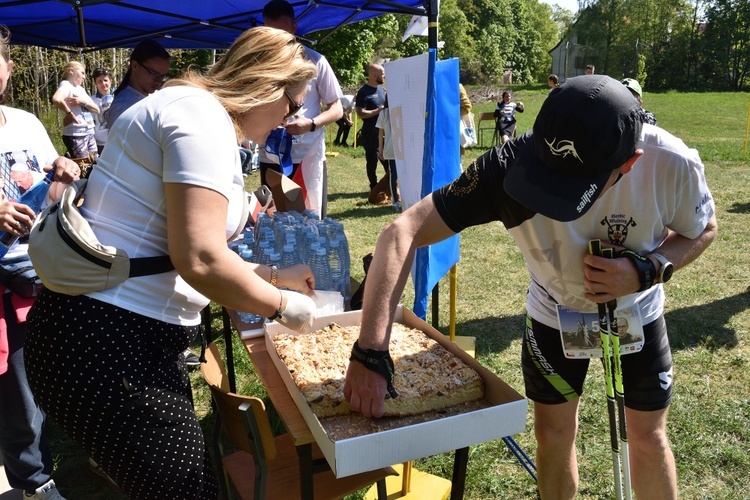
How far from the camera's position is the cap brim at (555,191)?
143 centimetres

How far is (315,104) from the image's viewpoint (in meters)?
4.60

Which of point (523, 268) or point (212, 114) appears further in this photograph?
point (523, 268)

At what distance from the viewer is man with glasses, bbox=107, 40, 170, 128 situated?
158 inches

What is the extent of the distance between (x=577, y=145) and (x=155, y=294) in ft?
3.66

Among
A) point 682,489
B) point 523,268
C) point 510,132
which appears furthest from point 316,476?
point 510,132

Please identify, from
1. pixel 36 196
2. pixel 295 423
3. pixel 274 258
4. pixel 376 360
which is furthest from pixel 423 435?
pixel 36 196

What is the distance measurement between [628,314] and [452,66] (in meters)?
1.63

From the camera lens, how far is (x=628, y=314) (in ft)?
6.29

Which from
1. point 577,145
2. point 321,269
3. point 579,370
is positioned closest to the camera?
point 577,145

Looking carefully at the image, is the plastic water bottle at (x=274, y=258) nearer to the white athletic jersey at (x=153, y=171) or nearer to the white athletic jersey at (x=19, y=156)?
the white athletic jersey at (x=19, y=156)

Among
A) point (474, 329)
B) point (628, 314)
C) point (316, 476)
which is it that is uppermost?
point (628, 314)

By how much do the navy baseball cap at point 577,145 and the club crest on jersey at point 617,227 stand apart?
38 centimetres

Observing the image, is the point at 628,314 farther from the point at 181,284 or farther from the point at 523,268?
the point at 523,268

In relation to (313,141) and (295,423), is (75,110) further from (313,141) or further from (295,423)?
(295,423)
